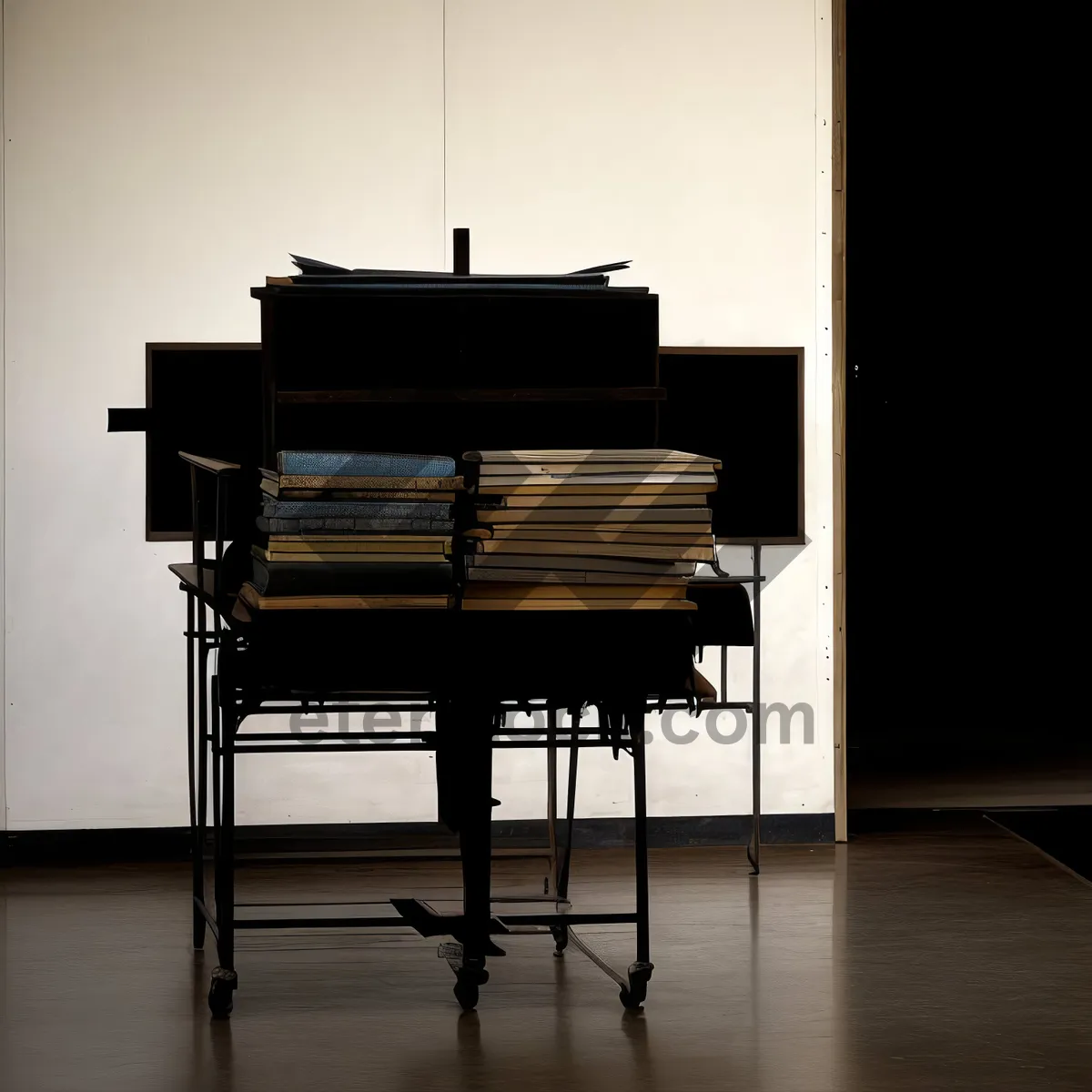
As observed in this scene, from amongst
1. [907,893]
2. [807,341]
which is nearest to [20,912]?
[907,893]

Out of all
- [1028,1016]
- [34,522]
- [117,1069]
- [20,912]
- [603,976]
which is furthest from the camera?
[34,522]

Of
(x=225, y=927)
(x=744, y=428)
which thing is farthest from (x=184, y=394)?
(x=225, y=927)

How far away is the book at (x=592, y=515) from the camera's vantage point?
299 centimetres

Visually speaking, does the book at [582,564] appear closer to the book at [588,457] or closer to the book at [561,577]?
the book at [561,577]

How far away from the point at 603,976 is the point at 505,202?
2511 mm

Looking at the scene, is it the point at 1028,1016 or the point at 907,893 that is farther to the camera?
the point at 907,893

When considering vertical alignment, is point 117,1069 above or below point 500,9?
below

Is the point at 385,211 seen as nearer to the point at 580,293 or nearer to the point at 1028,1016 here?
the point at 580,293

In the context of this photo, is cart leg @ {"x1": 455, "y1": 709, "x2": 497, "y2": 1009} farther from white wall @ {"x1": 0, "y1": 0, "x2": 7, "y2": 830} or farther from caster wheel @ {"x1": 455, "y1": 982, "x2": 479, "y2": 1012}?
white wall @ {"x1": 0, "y1": 0, "x2": 7, "y2": 830}

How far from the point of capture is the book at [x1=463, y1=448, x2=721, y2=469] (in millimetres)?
2996

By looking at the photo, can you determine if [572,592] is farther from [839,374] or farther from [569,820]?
[839,374]

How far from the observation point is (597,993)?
338 cm

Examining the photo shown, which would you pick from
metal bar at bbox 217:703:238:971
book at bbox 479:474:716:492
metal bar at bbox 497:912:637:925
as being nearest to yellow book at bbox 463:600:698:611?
book at bbox 479:474:716:492

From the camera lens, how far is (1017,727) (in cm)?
766
